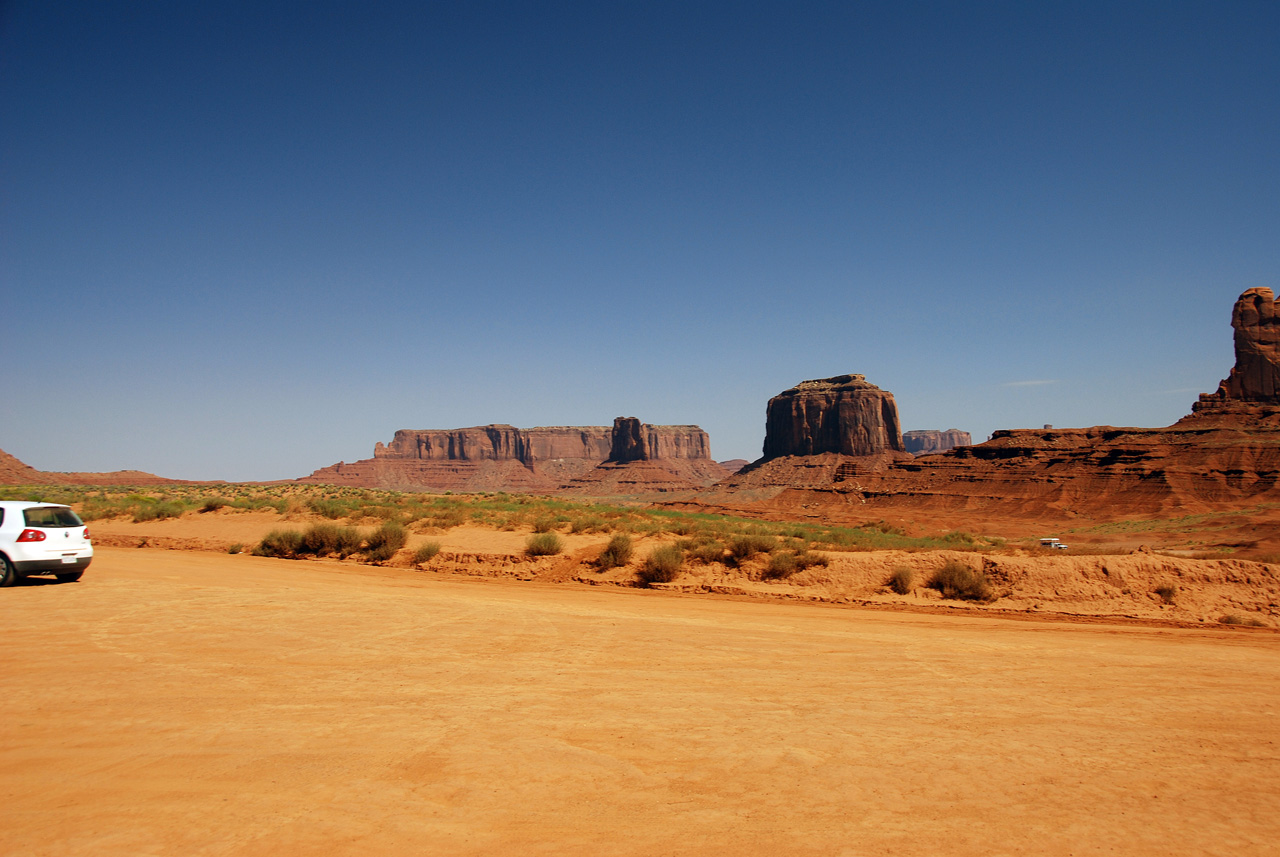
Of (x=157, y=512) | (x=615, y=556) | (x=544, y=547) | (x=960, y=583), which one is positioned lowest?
(x=960, y=583)

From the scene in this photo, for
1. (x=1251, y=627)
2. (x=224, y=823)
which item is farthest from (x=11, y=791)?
(x=1251, y=627)

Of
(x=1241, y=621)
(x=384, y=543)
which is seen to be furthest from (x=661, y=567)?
(x=1241, y=621)

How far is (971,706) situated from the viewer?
689 cm

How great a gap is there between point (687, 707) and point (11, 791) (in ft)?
17.0

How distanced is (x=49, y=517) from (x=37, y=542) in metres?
0.56

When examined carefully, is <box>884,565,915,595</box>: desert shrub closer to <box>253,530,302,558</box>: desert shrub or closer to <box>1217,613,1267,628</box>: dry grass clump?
<box>1217,613,1267,628</box>: dry grass clump

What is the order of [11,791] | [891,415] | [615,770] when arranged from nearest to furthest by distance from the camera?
[11,791] < [615,770] < [891,415]

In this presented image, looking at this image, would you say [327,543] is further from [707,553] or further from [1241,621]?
[1241,621]

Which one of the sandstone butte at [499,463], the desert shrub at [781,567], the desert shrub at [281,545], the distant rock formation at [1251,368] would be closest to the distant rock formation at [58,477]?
the sandstone butte at [499,463]

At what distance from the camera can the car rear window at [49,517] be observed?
12594mm

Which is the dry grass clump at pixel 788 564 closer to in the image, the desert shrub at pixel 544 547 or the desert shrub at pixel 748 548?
the desert shrub at pixel 748 548

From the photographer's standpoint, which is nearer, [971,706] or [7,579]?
[971,706]

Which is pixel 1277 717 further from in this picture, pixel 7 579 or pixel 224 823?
pixel 7 579

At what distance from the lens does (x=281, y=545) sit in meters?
22.7
